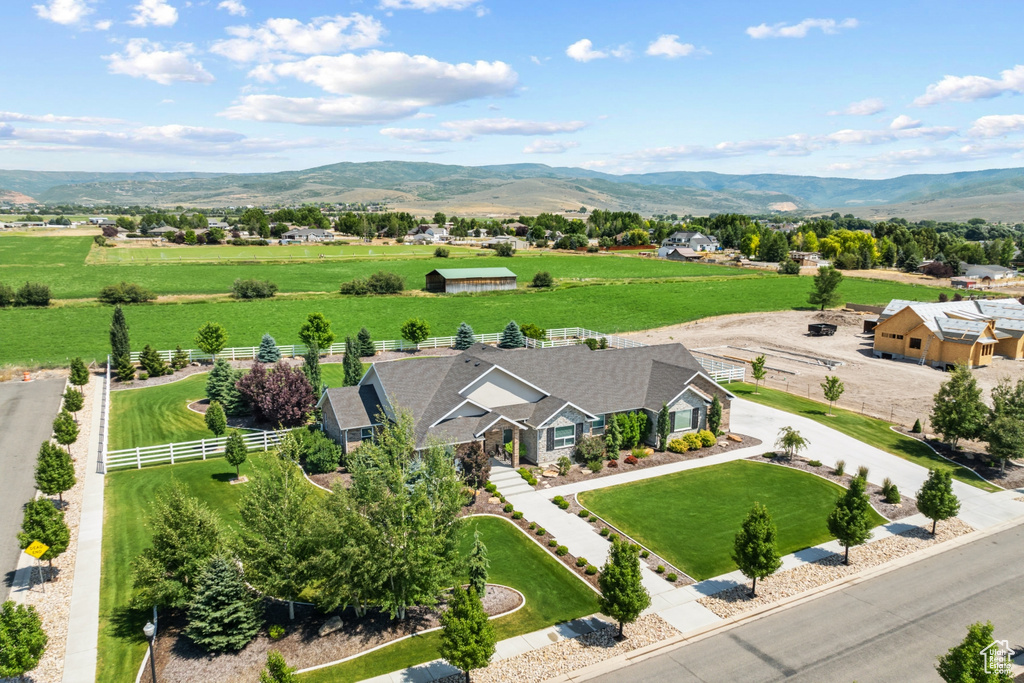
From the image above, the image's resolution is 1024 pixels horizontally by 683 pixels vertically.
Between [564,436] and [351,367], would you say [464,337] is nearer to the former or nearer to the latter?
[351,367]

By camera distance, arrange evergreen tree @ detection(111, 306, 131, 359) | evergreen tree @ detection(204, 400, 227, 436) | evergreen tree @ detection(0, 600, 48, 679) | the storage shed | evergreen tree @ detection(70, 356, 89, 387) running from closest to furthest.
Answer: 1. evergreen tree @ detection(0, 600, 48, 679)
2. evergreen tree @ detection(204, 400, 227, 436)
3. evergreen tree @ detection(70, 356, 89, 387)
4. evergreen tree @ detection(111, 306, 131, 359)
5. the storage shed

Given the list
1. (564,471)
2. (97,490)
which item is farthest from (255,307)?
(564,471)

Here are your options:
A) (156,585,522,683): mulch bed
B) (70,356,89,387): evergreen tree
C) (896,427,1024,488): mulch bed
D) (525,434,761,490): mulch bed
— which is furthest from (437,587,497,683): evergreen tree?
(70,356,89,387): evergreen tree

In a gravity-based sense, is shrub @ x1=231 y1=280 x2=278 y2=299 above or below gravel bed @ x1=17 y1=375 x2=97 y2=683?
above

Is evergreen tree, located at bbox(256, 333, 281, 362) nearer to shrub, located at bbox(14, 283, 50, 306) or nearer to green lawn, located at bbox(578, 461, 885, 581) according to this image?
green lawn, located at bbox(578, 461, 885, 581)

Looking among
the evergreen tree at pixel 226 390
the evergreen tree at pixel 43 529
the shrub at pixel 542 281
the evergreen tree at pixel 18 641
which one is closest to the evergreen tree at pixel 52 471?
the evergreen tree at pixel 43 529

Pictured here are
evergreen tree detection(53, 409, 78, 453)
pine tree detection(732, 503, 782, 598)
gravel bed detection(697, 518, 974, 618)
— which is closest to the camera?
pine tree detection(732, 503, 782, 598)

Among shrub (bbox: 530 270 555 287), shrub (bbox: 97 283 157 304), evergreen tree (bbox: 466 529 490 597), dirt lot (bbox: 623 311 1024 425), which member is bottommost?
dirt lot (bbox: 623 311 1024 425)

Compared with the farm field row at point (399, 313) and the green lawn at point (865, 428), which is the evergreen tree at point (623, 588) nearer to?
the green lawn at point (865, 428)
